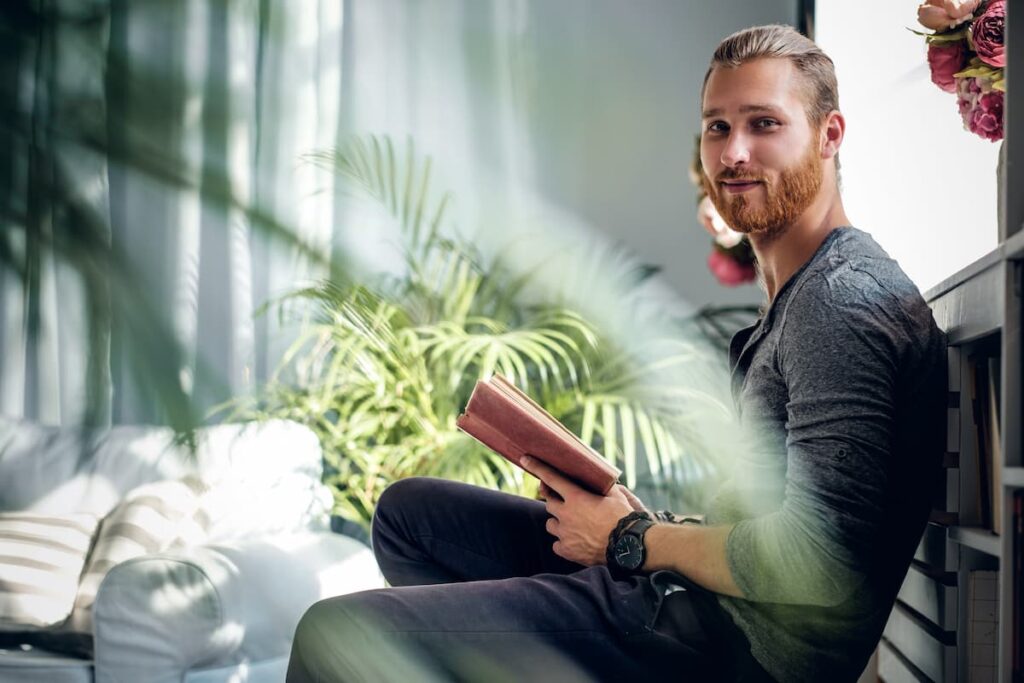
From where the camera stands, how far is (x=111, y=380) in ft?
0.59

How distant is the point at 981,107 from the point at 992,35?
0.10 metres

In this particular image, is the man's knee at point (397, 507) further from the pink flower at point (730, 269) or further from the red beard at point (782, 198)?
the pink flower at point (730, 269)

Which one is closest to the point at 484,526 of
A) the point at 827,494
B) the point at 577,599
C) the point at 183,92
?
the point at 577,599

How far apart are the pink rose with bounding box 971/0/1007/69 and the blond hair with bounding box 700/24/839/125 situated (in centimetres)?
15

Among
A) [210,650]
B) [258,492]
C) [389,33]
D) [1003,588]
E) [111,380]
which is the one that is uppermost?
[389,33]

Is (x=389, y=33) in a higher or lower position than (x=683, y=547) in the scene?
higher

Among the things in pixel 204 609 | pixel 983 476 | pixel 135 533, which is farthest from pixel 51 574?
pixel 983 476

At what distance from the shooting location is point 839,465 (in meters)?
0.82

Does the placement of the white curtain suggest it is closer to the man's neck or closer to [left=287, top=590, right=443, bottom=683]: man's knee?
[left=287, top=590, right=443, bottom=683]: man's knee

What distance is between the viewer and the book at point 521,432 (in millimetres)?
944

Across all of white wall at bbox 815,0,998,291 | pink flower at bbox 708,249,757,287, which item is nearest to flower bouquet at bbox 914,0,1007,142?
white wall at bbox 815,0,998,291

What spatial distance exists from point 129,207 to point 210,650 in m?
1.43

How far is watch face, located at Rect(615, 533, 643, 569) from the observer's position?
0.93 meters

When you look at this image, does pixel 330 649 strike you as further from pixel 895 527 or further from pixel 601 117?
pixel 601 117
